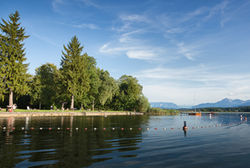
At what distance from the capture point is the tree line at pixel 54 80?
4425 cm

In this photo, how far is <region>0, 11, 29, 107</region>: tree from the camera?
142ft

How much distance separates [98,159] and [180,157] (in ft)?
15.1

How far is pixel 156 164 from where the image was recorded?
8.74 meters

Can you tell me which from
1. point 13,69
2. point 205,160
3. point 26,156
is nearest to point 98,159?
point 26,156

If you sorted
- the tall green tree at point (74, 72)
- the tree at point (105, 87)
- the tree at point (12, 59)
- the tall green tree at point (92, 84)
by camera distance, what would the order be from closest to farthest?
1. the tree at point (12, 59)
2. the tall green tree at point (74, 72)
3. the tall green tree at point (92, 84)
4. the tree at point (105, 87)

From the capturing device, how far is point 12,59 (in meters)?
44.6

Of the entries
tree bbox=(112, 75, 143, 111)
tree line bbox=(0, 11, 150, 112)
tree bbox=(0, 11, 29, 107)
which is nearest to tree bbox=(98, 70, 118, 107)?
tree line bbox=(0, 11, 150, 112)

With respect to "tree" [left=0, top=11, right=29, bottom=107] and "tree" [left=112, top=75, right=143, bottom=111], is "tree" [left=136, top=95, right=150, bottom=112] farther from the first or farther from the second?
"tree" [left=0, top=11, right=29, bottom=107]

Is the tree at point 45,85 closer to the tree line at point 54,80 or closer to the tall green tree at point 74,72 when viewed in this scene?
the tree line at point 54,80

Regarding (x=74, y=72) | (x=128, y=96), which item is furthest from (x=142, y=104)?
(x=74, y=72)

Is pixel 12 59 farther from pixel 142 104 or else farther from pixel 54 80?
pixel 142 104

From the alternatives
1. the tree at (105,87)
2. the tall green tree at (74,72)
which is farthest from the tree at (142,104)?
the tall green tree at (74,72)

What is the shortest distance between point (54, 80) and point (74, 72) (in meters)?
9.19

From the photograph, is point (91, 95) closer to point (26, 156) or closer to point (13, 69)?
point (13, 69)
